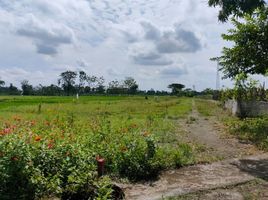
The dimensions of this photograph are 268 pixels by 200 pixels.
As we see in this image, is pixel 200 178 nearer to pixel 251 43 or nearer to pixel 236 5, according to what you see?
pixel 251 43

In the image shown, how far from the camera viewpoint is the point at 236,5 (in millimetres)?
16094

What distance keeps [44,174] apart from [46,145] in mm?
506

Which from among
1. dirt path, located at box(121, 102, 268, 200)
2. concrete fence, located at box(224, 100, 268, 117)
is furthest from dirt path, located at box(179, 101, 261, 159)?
concrete fence, located at box(224, 100, 268, 117)

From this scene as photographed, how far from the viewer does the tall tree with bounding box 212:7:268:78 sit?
13086 millimetres

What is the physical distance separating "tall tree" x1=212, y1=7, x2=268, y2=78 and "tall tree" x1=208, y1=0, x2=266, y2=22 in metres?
2.24

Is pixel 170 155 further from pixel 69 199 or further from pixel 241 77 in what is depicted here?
pixel 241 77

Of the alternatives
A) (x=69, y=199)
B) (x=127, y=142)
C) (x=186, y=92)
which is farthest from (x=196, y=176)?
(x=186, y=92)

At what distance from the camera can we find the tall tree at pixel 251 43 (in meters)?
13.1

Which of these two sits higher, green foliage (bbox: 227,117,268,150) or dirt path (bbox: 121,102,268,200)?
green foliage (bbox: 227,117,268,150)

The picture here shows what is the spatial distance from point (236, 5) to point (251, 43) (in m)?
3.49

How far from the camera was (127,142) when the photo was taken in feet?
25.5

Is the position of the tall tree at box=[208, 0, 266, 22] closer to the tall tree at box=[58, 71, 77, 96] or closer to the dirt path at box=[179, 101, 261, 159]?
the dirt path at box=[179, 101, 261, 159]

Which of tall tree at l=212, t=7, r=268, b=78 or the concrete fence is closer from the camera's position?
tall tree at l=212, t=7, r=268, b=78

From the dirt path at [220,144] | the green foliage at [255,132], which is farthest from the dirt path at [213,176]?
the green foliage at [255,132]
